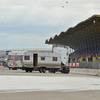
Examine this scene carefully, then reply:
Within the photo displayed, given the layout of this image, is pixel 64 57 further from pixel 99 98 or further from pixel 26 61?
pixel 99 98

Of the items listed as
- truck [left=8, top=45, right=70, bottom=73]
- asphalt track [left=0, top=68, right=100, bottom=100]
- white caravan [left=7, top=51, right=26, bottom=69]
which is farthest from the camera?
white caravan [left=7, top=51, right=26, bottom=69]

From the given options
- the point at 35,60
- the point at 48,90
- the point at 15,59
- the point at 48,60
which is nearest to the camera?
the point at 48,90

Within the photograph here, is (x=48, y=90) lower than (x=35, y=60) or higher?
lower

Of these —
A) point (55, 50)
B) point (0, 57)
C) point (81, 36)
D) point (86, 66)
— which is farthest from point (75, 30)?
point (0, 57)

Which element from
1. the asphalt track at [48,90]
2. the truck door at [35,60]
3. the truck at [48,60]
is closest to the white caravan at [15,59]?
the truck at [48,60]

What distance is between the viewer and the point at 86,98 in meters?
10.5

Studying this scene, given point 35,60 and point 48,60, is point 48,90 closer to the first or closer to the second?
point 48,60

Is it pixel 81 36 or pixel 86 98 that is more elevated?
pixel 81 36

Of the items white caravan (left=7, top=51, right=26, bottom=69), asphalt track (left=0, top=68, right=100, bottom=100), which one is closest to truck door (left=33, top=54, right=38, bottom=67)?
white caravan (left=7, top=51, right=26, bottom=69)

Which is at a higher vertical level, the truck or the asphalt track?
the truck

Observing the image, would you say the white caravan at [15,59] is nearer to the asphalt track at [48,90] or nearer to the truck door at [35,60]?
the truck door at [35,60]

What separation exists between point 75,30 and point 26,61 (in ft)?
150

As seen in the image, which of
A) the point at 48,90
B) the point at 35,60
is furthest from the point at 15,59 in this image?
the point at 48,90

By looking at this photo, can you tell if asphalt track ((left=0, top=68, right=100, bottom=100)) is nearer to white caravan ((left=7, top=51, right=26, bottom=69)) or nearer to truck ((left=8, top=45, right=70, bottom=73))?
truck ((left=8, top=45, right=70, bottom=73))
